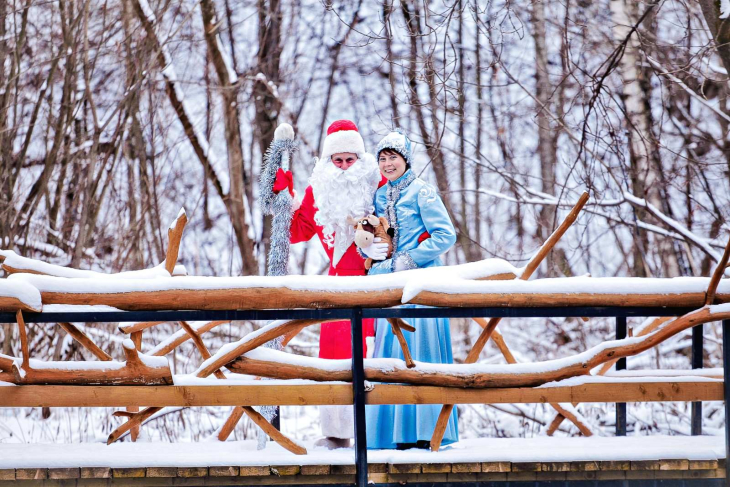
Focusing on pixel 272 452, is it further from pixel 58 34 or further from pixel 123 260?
pixel 58 34

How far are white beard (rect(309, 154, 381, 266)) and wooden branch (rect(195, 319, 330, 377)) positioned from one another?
1242 mm

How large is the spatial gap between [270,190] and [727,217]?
4.58 m

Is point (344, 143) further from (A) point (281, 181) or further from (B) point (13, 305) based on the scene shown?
(B) point (13, 305)

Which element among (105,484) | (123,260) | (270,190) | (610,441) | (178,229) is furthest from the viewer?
(123,260)

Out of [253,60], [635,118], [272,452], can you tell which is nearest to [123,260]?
[253,60]

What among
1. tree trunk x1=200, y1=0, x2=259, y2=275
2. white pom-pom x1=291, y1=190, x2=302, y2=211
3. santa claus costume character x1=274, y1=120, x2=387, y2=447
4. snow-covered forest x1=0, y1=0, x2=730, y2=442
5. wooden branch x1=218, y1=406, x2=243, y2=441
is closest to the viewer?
wooden branch x1=218, y1=406, x2=243, y2=441

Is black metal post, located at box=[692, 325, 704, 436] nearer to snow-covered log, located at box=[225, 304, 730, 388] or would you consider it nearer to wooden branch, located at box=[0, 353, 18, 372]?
snow-covered log, located at box=[225, 304, 730, 388]

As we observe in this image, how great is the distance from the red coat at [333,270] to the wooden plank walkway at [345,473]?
93 centimetres

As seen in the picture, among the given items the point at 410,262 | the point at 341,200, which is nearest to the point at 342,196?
the point at 341,200

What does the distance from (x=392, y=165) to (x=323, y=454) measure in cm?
153

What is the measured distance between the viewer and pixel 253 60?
1060 cm

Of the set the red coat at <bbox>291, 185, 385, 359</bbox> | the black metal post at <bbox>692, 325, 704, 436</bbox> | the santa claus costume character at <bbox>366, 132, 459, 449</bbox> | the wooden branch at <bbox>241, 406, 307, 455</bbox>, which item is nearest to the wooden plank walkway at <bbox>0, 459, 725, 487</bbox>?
the wooden branch at <bbox>241, 406, 307, 455</bbox>

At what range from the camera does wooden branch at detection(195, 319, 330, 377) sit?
352 cm

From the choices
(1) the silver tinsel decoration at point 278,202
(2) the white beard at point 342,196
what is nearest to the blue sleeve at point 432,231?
(2) the white beard at point 342,196
